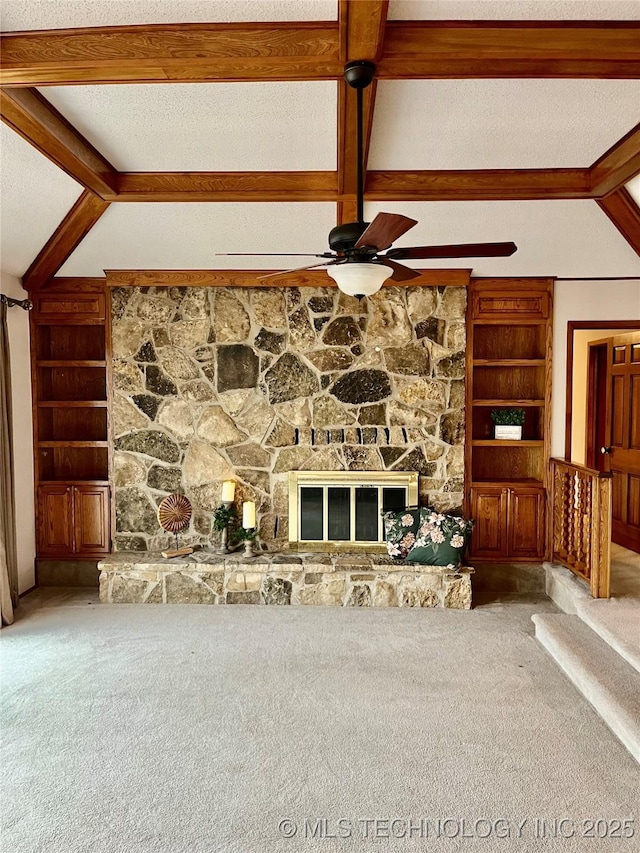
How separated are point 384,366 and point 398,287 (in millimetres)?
702

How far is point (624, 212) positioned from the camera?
4277 millimetres

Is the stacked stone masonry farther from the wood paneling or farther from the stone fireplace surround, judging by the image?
the wood paneling

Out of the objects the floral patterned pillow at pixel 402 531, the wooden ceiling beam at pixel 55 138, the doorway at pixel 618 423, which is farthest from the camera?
the doorway at pixel 618 423

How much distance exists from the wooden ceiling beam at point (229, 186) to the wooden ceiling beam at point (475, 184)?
330mm

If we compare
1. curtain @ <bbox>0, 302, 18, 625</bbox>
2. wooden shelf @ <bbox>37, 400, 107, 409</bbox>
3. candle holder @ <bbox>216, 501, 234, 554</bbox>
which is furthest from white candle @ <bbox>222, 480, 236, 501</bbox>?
curtain @ <bbox>0, 302, 18, 625</bbox>

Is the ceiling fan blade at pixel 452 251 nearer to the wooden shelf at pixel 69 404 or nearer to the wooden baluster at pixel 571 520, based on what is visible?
the wooden baluster at pixel 571 520

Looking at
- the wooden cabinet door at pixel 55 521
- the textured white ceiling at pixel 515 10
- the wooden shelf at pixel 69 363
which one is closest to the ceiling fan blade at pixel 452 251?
the textured white ceiling at pixel 515 10

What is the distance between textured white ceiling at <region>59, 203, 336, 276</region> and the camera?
4340mm

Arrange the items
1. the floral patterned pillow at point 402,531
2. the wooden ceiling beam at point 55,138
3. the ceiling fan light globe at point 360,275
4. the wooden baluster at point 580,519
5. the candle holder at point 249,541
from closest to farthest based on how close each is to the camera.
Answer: the ceiling fan light globe at point 360,275 < the wooden ceiling beam at point 55,138 < the wooden baluster at point 580,519 < the floral patterned pillow at point 402,531 < the candle holder at point 249,541

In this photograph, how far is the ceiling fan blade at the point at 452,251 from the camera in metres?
2.54

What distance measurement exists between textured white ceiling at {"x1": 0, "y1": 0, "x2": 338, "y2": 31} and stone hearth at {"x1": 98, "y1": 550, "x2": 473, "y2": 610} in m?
3.79

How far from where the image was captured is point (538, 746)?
9.54ft

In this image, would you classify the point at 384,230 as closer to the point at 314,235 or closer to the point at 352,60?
→ the point at 352,60

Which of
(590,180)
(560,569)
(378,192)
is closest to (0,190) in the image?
(378,192)
